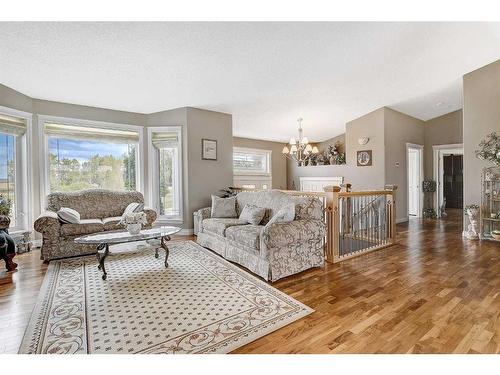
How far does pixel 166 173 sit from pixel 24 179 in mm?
2227

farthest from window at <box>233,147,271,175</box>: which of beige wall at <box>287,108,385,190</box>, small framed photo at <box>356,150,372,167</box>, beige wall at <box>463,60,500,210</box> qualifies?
beige wall at <box>463,60,500,210</box>

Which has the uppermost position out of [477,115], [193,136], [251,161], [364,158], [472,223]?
[477,115]

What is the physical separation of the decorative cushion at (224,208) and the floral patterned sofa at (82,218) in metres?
1.00

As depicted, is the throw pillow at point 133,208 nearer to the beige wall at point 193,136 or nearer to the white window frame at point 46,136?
the beige wall at point 193,136

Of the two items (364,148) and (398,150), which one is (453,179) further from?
(364,148)

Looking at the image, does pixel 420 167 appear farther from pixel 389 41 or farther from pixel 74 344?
pixel 74 344

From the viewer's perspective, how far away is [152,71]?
11.5 ft

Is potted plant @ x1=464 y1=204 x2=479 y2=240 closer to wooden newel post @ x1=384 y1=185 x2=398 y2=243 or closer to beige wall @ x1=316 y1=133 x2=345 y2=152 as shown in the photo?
wooden newel post @ x1=384 y1=185 x2=398 y2=243

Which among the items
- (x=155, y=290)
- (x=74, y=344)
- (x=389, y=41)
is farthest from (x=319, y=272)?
(x=389, y=41)

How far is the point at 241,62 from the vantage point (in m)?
3.43

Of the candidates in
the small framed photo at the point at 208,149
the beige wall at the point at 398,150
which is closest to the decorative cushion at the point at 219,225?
the small framed photo at the point at 208,149

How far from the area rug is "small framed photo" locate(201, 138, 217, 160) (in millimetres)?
2577

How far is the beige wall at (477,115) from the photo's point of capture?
4.55 m

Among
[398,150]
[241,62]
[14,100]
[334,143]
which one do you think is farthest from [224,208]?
[334,143]
